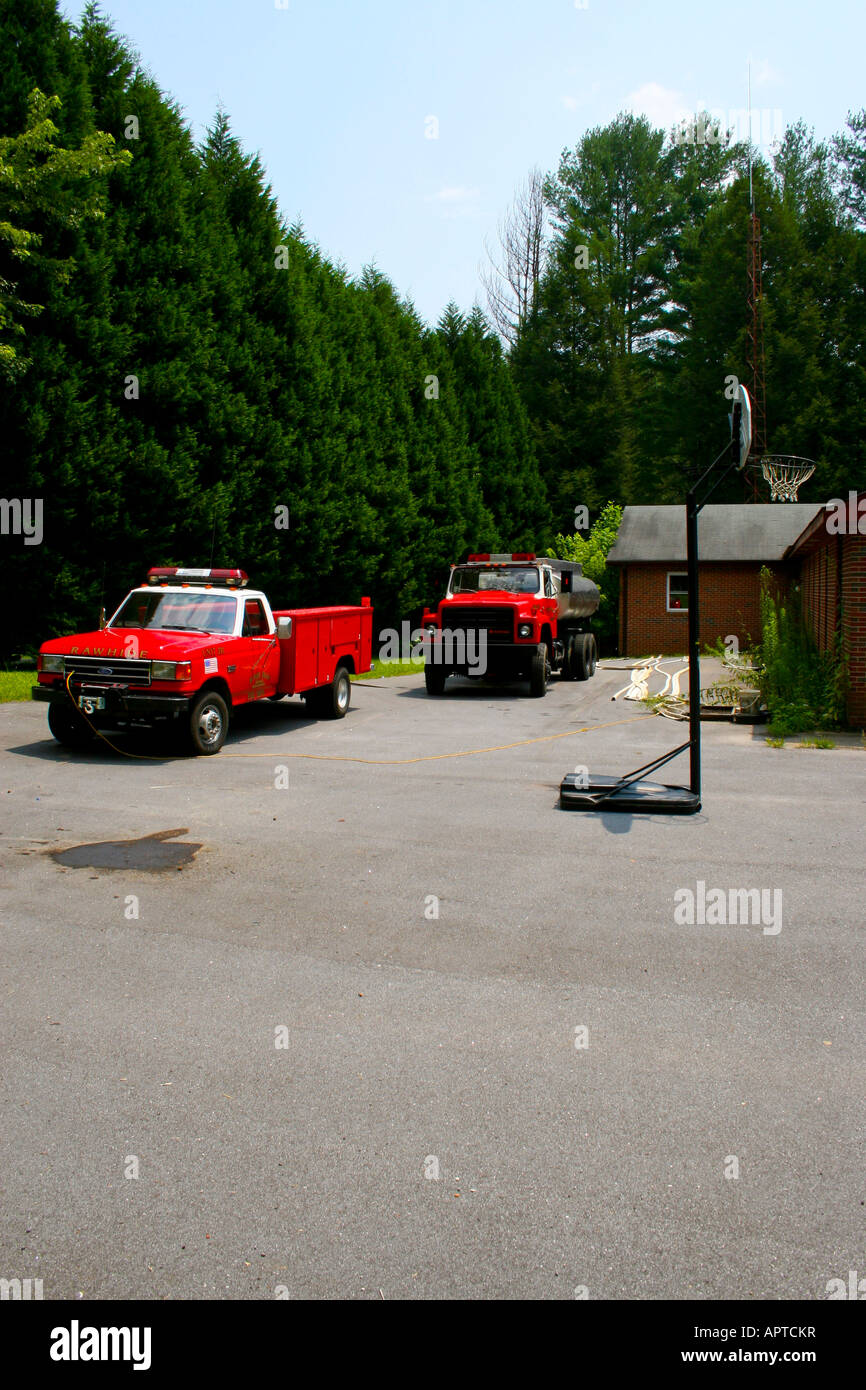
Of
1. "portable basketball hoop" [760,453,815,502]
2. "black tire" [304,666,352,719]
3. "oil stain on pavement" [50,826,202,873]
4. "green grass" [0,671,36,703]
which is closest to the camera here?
"oil stain on pavement" [50,826,202,873]

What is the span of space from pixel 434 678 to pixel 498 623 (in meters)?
1.54

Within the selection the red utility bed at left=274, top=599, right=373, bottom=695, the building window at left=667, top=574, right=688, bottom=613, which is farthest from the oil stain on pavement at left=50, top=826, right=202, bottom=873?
the building window at left=667, top=574, right=688, bottom=613

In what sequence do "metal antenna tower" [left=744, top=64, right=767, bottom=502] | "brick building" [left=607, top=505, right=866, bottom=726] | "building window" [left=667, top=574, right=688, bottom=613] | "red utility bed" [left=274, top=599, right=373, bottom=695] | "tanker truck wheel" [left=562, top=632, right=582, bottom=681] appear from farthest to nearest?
"metal antenna tower" [left=744, top=64, right=767, bottom=502], "building window" [left=667, top=574, right=688, bottom=613], "brick building" [left=607, top=505, right=866, bottom=726], "tanker truck wheel" [left=562, top=632, right=582, bottom=681], "red utility bed" [left=274, top=599, right=373, bottom=695]

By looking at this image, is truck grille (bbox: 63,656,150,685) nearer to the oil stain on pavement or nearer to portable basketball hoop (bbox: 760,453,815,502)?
the oil stain on pavement

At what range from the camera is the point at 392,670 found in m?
24.0

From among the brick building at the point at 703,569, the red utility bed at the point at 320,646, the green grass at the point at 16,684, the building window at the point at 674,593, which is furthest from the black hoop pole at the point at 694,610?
the building window at the point at 674,593

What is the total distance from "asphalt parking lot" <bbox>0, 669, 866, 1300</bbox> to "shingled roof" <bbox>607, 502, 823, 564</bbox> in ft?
81.1

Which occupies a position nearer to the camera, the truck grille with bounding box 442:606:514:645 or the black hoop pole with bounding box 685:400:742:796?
the black hoop pole with bounding box 685:400:742:796

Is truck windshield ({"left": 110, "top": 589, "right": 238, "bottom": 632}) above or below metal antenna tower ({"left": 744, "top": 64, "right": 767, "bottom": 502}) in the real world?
below

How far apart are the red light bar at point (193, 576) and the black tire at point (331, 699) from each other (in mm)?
2203

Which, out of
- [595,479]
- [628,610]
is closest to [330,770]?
[628,610]

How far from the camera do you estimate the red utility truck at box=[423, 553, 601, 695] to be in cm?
1917
